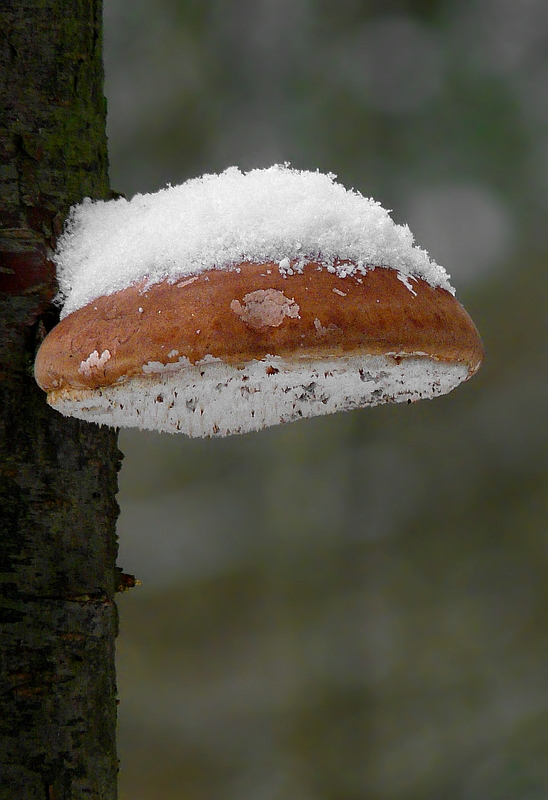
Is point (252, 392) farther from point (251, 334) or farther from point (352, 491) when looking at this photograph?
point (352, 491)

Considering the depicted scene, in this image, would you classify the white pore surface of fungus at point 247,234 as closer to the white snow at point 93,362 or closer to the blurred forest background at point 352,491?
the white snow at point 93,362

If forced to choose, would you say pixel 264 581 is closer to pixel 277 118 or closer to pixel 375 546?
pixel 375 546

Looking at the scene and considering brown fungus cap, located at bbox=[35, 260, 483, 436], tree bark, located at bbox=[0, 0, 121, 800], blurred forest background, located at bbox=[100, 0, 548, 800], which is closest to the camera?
brown fungus cap, located at bbox=[35, 260, 483, 436]

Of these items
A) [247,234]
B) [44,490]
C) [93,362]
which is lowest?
[44,490]

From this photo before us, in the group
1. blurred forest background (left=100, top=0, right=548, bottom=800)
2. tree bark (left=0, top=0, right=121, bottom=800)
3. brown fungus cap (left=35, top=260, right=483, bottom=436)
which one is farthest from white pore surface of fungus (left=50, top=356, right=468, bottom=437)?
blurred forest background (left=100, top=0, right=548, bottom=800)

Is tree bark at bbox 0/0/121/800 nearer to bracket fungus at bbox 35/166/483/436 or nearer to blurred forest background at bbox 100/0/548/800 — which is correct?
bracket fungus at bbox 35/166/483/436

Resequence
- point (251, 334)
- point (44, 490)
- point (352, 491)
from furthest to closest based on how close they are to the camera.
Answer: point (352, 491) < point (44, 490) < point (251, 334)

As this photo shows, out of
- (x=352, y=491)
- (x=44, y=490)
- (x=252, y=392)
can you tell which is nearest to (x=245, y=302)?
(x=252, y=392)

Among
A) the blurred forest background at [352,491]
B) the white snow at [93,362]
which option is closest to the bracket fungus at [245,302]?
the white snow at [93,362]
